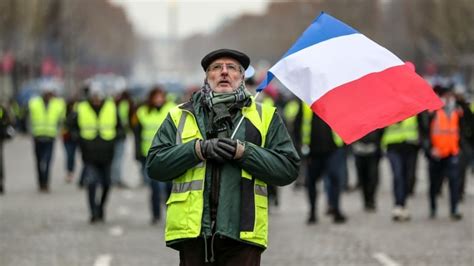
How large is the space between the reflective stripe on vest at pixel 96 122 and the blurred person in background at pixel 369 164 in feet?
12.6

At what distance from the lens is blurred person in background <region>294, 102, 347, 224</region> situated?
1645 cm

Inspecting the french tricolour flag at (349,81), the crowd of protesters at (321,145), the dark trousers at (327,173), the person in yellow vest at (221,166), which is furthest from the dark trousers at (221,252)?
the dark trousers at (327,173)

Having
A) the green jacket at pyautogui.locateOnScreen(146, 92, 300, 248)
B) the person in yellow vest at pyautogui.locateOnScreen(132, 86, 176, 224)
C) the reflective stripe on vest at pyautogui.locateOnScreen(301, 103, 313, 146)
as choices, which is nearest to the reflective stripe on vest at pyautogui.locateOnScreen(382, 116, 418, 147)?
the reflective stripe on vest at pyautogui.locateOnScreen(301, 103, 313, 146)

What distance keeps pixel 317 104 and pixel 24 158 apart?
96.4ft

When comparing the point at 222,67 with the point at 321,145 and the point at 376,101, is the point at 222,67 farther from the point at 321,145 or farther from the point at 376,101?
the point at 321,145

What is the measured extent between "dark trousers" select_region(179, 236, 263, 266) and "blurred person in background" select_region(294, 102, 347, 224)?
9566mm

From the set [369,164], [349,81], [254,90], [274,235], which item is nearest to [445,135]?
[369,164]

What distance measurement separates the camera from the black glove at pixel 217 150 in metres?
6.59

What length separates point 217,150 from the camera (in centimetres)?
659

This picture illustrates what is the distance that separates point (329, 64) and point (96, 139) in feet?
29.2

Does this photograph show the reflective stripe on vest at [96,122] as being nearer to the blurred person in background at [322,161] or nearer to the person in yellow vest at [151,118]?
the person in yellow vest at [151,118]

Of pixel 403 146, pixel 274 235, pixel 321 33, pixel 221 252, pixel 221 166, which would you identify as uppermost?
pixel 403 146

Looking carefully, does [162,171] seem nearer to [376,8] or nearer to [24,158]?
[24,158]

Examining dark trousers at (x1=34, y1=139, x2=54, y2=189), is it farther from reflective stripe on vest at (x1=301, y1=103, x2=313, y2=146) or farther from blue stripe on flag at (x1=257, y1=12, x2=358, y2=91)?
blue stripe on flag at (x1=257, y1=12, x2=358, y2=91)
